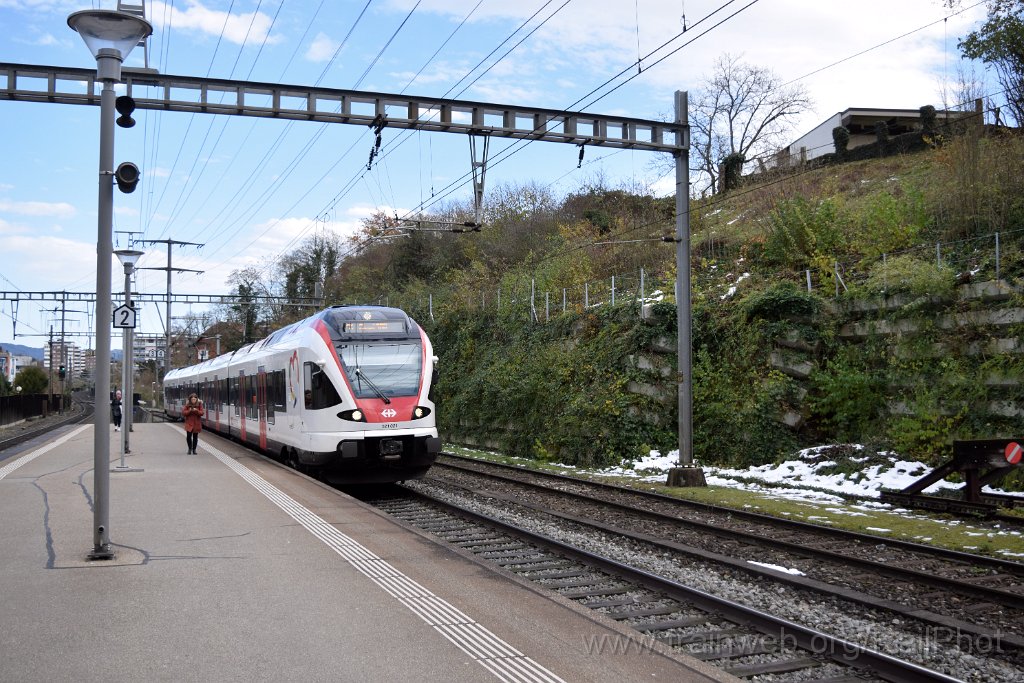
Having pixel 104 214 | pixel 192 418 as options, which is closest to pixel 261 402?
pixel 192 418

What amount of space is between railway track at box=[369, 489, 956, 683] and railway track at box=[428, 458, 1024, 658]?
1258mm

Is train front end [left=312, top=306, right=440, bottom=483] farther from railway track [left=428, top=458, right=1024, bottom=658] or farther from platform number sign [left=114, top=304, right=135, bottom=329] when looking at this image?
platform number sign [left=114, top=304, right=135, bottom=329]

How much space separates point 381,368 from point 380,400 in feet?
2.20

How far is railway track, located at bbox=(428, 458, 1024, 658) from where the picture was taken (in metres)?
7.30

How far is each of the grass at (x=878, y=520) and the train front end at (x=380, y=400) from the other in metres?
4.45

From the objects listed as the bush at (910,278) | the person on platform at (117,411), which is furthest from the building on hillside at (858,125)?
the person on platform at (117,411)

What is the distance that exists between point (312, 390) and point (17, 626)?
372 inches

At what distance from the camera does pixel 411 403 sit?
14.9 metres

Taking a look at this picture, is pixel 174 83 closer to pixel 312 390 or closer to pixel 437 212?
pixel 312 390

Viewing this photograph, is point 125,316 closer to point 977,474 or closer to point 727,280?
point 727,280

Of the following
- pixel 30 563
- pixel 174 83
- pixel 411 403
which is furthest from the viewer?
pixel 411 403

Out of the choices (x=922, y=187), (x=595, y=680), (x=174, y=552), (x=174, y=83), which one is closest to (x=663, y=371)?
(x=922, y=187)

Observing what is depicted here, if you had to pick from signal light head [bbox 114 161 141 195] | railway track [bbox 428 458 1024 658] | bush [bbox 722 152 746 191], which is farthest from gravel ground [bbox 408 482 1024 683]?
bush [bbox 722 152 746 191]

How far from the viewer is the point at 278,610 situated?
6.44 metres
